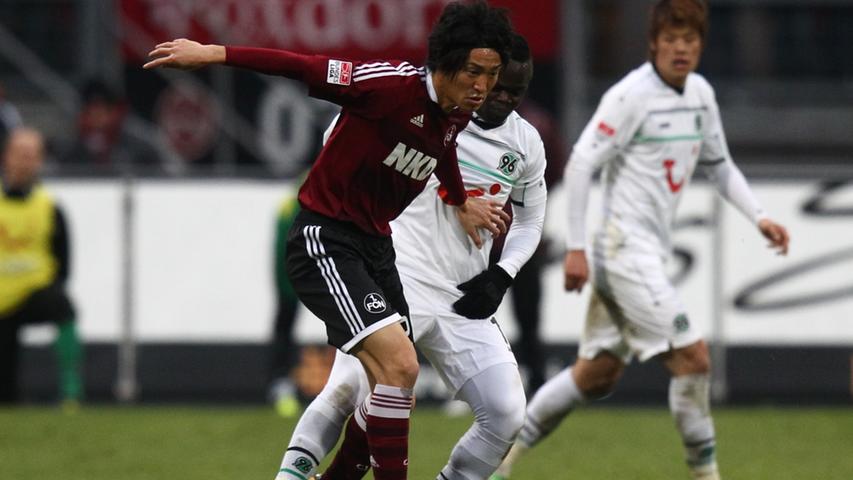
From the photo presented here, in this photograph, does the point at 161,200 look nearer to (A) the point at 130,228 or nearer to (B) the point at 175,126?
(A) the point at 130,228

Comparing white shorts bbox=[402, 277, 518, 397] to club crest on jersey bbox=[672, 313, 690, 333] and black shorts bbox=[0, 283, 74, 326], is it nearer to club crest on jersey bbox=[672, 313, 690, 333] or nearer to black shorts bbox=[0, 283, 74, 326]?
club crest on jersey bbox=[672, 313, 690, 333]

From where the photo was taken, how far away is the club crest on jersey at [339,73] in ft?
18.6

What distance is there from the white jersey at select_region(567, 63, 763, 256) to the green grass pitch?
1366 millimetres

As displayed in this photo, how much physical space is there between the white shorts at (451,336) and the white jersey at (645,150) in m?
1.32

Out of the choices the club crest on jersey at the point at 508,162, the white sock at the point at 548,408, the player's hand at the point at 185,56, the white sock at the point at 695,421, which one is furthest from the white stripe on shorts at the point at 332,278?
the white sock at the point at 548,408

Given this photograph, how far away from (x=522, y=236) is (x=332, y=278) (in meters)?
1.02

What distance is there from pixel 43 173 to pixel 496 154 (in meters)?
7.00

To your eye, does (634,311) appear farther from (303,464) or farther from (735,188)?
(303,464)

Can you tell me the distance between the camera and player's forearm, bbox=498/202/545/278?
6.48 m

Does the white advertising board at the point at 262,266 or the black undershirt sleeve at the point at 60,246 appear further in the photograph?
the white advertising board at the point at 262,266

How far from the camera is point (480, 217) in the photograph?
630 cm

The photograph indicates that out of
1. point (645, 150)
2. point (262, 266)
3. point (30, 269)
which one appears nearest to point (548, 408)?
point (645, 150)

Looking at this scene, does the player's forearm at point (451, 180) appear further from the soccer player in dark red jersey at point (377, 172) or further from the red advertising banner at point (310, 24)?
the red advertising banner at point (310, 24)

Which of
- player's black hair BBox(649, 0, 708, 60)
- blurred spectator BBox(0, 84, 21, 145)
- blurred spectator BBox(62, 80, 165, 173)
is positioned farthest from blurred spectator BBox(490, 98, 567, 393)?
blurred spectator BBox(0, 84, 21, 145)
